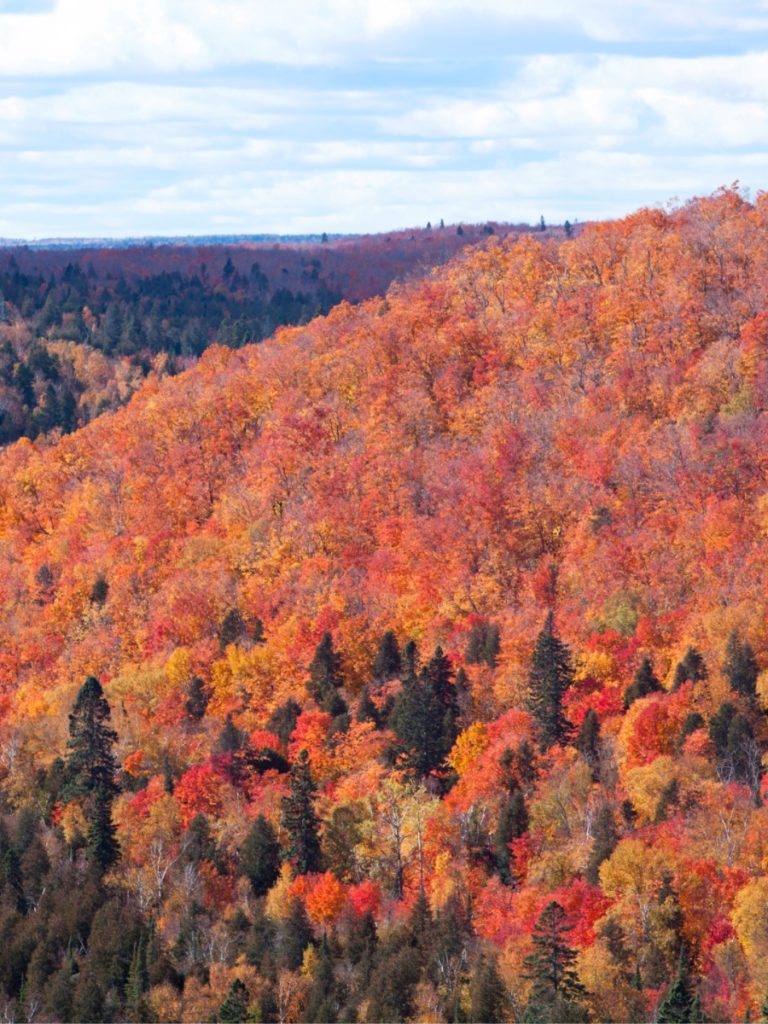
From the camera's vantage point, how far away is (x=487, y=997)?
246 ft

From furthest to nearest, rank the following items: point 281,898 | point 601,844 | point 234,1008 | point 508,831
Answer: point 281,898, point 508,831, point 601,844, point 234,1008

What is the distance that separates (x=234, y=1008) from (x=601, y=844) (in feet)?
72.7

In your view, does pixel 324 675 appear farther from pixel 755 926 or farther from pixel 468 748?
pixel 755 926

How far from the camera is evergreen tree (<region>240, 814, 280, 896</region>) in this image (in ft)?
301

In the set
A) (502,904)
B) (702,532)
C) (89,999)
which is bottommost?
(89,999)

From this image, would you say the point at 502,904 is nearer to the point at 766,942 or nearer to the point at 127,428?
the point at 766,942

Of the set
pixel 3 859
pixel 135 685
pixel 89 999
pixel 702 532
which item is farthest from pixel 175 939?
pixel 702 532

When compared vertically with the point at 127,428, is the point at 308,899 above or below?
below

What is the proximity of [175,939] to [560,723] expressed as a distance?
89.9ft

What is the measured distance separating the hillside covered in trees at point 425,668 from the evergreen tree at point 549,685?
13.7 inches

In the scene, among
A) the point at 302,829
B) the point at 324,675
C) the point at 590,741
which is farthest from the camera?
the point at 324,675

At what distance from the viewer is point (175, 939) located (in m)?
87.7

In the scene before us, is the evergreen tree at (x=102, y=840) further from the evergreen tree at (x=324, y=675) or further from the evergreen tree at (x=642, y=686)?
the evergreen tree at (x=642, y=686)

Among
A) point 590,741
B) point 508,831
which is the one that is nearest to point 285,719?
point 508,831
